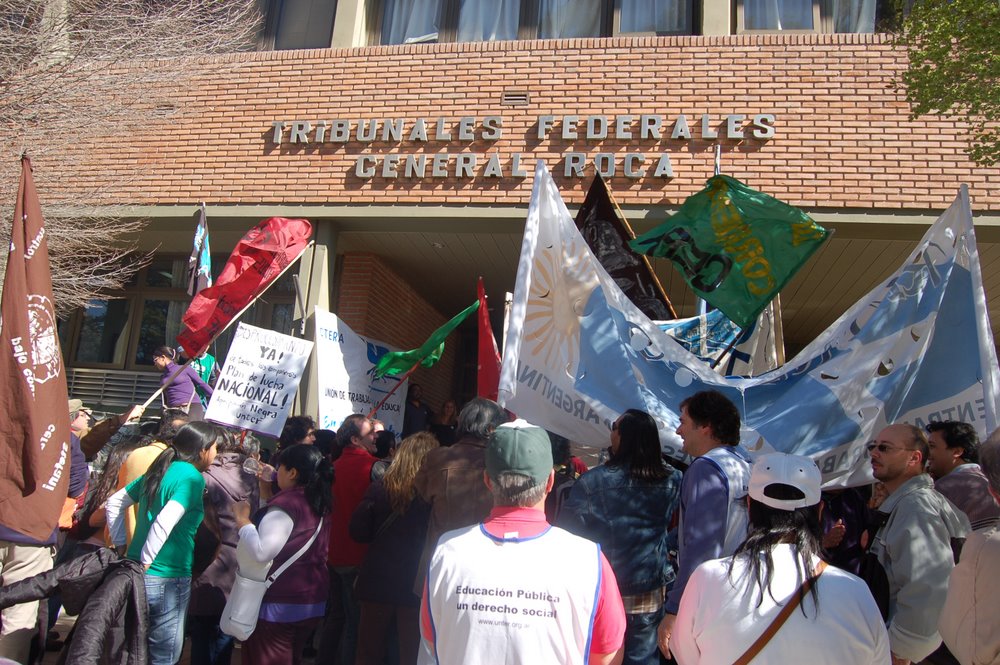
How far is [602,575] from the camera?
7.58ft

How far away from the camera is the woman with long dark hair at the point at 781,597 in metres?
2.15

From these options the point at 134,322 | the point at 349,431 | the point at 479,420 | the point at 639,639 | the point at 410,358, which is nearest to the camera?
the point at 639,639

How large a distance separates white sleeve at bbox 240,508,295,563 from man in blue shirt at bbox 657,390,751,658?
1.93m

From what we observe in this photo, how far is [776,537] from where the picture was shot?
2.30 m

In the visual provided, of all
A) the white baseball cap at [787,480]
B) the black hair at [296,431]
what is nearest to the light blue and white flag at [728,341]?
the black hair at [296,431]

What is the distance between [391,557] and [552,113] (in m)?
6.17

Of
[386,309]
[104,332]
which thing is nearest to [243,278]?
[386,309]

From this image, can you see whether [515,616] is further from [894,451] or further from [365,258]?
[365,258]

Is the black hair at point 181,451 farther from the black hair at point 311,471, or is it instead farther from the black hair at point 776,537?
the black hair at point 776,537

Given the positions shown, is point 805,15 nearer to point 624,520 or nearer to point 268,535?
point 624,520

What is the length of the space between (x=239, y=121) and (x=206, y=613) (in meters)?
6.91

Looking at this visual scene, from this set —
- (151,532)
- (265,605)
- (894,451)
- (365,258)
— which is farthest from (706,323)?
(365,258)

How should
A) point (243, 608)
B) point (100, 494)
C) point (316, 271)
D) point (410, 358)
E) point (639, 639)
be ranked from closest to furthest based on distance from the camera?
point (639, 639) → point (243, 608) → point (100, 494) → point (410, 358) → point (316, 271)

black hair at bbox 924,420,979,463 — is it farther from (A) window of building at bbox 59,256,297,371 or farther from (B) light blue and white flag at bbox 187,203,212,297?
(A) window of building at bbox 59,256,297,371
